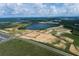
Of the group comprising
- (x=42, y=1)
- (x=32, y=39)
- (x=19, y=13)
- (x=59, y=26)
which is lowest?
(x=32, y=39)

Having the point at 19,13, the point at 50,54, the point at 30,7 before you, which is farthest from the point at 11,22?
the point at 50,54

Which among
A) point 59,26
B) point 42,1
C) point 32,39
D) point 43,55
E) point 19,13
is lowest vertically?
point 43,55

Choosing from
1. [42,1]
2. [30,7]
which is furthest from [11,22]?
[42,1]

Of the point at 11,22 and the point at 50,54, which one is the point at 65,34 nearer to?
the point at 50,54

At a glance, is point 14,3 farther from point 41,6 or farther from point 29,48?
point 29,48

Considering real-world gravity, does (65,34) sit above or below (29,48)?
above

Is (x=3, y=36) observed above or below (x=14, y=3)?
below
